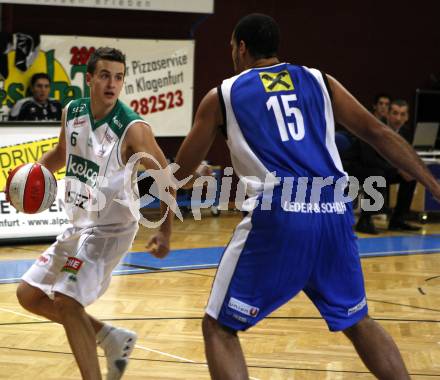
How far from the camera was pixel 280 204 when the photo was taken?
3.82m

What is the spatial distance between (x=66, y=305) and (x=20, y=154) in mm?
5678

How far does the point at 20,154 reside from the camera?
9867mm

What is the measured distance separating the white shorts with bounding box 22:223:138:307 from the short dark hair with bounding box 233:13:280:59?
1.26m

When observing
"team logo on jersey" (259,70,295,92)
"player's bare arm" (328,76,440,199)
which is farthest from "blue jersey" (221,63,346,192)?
"player's bare arm" (328,76,440,199)

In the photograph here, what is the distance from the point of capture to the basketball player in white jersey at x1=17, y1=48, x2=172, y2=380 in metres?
4.51

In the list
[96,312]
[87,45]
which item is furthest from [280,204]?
[87,45]

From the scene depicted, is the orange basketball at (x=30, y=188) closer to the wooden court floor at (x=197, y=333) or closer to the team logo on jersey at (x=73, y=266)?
the team logo on jersey at (x=73, y=266)

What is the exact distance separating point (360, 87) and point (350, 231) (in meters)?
11.3

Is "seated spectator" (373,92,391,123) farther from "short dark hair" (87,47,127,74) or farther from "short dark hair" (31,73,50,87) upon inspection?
"short dark hair" (87,47,127,74)

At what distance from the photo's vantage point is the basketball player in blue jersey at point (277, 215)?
3.78 meters

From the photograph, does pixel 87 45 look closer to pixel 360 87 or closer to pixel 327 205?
pixel 360 87

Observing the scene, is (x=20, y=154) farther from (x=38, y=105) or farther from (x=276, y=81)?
(x=276, y=81)

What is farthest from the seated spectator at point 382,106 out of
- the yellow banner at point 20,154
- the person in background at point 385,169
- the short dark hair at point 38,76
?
the yellow banner at point 20,154

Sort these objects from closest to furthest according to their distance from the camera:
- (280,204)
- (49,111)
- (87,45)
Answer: (280,204), (49,111), (87,45)
